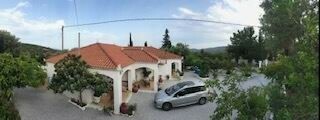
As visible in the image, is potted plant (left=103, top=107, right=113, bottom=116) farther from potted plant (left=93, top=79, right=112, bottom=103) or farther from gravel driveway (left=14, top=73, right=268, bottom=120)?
potted plant (left=93, top=79, right=112, bottom=103)

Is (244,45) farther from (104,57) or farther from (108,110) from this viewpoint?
(108,110)

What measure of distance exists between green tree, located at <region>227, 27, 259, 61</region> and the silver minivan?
1049 inches

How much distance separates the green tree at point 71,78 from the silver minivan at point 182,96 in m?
4.82

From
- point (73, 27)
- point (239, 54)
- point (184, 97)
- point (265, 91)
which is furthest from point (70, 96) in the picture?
point (239, 54)

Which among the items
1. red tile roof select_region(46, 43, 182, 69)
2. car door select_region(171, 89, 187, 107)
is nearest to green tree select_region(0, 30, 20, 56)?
red tile roof select_region(46, 43, 182, 69)

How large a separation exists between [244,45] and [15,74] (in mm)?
34881

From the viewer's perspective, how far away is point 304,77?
25.9 feet

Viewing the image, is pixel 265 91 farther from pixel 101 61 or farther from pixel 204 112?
pixel 101 61

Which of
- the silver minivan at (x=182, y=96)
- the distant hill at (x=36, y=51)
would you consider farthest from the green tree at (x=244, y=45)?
the silver minivan at (x=182, y=96)

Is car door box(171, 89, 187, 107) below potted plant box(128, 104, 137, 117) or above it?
above

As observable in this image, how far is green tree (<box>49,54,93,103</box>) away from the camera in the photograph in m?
21.1

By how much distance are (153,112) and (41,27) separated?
1225 cm

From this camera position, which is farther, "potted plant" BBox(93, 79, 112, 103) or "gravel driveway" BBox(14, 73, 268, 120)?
"potted plant" BBox(93, 79, 112, 103)

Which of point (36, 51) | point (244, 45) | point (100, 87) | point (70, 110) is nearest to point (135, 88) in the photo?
point (100, 87)
